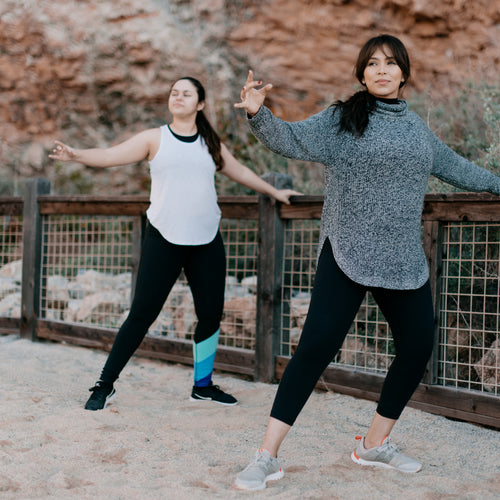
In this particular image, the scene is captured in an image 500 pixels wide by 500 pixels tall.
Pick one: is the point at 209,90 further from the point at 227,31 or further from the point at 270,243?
the point at 270,243

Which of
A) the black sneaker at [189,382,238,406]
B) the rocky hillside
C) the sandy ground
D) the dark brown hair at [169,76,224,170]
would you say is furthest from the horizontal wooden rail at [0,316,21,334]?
the rocky hillside

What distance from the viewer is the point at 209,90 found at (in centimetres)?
870

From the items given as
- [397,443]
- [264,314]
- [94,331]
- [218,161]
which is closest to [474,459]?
[397,443]

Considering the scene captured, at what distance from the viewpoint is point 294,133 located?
2.37 m

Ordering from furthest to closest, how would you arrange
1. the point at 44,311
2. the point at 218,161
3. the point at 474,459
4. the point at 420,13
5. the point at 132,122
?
the point at 132,122 → the point at 420,13 → the point at 44,311 → the point at 218,161 → the point at 474,459

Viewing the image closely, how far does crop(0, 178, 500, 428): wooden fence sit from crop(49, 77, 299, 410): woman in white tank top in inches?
28.7

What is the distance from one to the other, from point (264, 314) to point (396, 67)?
2200 mm

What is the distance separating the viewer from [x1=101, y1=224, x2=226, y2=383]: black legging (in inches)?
137

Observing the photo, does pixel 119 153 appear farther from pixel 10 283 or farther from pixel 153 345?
pixel 10 283

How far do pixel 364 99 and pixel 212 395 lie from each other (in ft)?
6.73

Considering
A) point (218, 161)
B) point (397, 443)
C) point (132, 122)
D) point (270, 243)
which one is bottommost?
point (397, 443)

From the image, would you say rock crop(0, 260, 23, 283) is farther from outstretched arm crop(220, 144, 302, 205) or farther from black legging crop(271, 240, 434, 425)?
black legging crop(271, 240, 434, 425)

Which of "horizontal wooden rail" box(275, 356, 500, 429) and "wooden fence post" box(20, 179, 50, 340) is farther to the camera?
"wooden fence post" box(20, 179, 50, 340)

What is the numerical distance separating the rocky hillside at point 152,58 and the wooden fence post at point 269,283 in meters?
4.35
